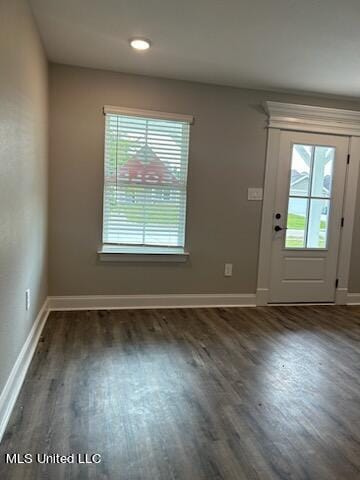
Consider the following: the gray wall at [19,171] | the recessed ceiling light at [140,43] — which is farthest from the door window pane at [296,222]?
the gray wall at [19,171]

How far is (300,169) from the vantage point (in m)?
4.11

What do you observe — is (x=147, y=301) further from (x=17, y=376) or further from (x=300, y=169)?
(x=300, y=169)

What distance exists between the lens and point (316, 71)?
3277 mm

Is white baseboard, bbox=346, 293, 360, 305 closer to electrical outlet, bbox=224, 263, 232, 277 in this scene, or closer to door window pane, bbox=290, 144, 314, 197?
door window pane, bbox=290, 144, 314, 197

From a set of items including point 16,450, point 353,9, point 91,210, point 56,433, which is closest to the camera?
point 16,450

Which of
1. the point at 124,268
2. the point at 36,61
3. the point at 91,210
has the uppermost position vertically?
the point at 36,61

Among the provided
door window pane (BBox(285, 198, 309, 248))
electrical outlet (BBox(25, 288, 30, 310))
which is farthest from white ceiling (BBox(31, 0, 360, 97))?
electrical outlet (BBox(25, 288, 30, 310))

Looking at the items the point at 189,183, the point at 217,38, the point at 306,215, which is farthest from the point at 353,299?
the point at 217,38

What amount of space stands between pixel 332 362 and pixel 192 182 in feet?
6.97

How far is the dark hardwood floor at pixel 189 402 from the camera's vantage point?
1.63 metres

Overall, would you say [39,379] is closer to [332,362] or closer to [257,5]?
[332,362]

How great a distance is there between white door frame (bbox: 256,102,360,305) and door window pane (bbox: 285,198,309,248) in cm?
23

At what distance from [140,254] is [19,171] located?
177 centimetres

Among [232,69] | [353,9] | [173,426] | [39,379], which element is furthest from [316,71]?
[39,379]
